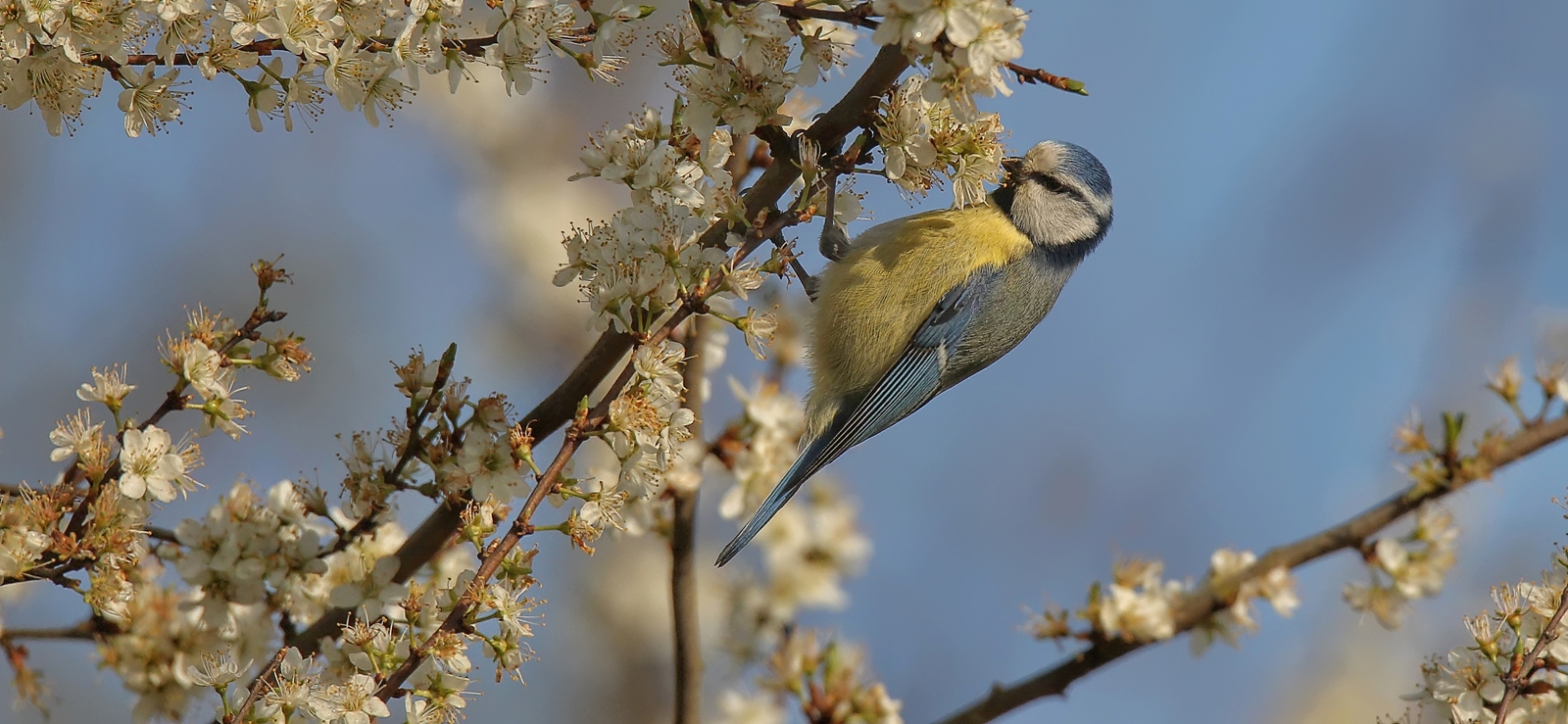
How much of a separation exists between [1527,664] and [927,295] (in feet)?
6.08

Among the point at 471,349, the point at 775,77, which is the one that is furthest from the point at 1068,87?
the point at 471,349

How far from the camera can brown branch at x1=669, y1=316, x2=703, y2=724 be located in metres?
2.68

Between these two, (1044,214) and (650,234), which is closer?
(650,234)

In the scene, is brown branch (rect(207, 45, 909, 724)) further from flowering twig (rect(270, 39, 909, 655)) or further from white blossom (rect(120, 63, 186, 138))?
white blossom (rect(120, 63, 186, 138))

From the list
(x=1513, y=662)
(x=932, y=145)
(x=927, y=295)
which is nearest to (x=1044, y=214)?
(x=927, y=295)

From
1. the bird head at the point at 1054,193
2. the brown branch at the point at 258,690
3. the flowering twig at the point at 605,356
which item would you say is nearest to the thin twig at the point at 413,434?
the flowering twig at the point at 605,356

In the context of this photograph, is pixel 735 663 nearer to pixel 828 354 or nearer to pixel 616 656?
pixel 828 354

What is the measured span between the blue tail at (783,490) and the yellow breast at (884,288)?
0.18m

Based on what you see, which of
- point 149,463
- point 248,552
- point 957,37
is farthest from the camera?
point 248,552

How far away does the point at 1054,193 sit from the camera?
12.3 ft

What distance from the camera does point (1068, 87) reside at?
1.93 meters

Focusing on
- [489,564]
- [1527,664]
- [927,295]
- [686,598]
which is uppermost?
[927,295]

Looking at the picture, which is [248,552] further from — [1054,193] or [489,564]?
[1054,193]

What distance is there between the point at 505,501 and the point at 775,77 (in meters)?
0.86
